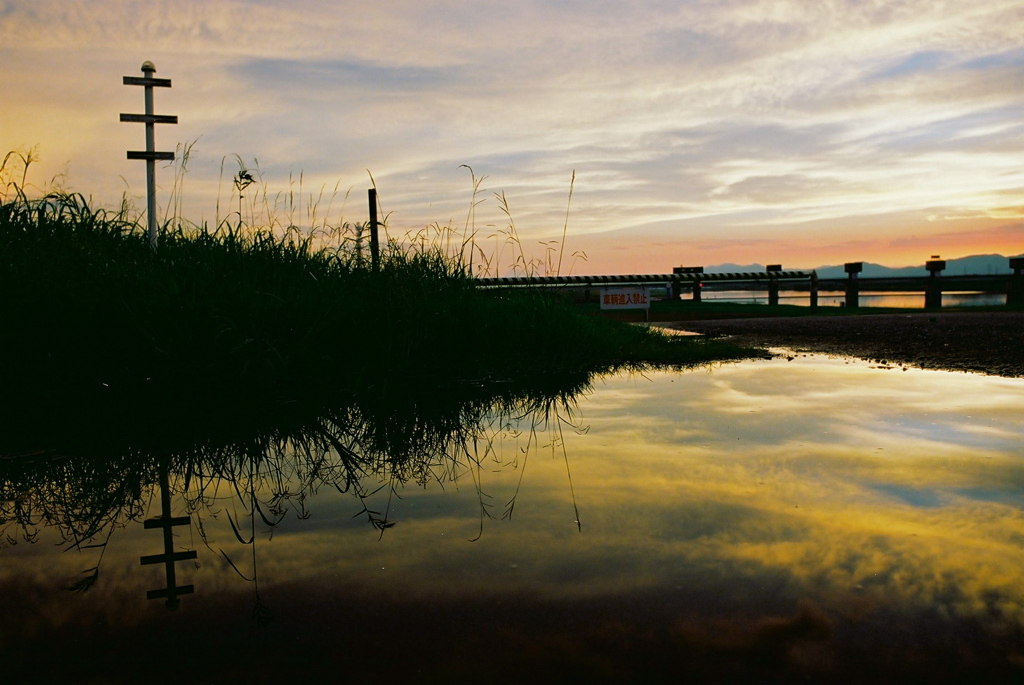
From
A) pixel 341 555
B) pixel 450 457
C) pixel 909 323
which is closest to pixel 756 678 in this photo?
pixel 341 555

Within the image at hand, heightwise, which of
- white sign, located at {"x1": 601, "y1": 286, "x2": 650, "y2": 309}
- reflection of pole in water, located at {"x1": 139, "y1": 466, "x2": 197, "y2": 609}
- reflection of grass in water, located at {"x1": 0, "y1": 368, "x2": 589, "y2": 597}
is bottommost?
reflection of pole in water, located at {"x1": 139, "y1": 466, "x2": 197, "y2": 609}

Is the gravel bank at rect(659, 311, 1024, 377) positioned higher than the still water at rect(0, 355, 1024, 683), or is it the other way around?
the gravel bank at rect(659, 311, 1024, 377)

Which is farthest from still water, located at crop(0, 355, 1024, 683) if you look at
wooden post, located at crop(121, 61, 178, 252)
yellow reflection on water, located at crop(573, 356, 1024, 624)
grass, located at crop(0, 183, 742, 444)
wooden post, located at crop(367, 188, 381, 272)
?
wooden post, located at crop(121, 61, 178, 252)

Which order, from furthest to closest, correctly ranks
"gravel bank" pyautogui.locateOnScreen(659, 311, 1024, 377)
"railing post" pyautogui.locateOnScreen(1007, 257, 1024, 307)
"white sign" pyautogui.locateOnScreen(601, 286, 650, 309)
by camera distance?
"railing post" pyautogui.locateOnScreen(1007, 257, 1024, 307)
"white sign" pyautogui.locateOnScreen(601, 286, 650, 309)
"gravel bank" pyautogui.locateOnScreen(659, 311, 1024, 377)

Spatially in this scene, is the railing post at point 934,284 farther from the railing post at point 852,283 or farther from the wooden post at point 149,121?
the wooden post at point 149,121

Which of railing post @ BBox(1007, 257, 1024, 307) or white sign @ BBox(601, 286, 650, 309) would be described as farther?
railing post @ BBox(1007, 257, 1024, 307)

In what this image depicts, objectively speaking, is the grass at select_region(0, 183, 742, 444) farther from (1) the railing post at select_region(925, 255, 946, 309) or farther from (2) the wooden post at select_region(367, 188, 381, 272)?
(1) the railing post at select_region(925, 255, 946, 309)

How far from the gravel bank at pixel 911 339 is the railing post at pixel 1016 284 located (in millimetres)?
10165

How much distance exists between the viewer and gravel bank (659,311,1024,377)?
6.46 m

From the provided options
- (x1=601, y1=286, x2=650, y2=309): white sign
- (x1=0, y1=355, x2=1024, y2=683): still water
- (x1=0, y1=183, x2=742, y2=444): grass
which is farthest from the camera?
(x1=601, y1=286, x2=650, y2=309): white sign

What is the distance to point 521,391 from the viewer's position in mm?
5051

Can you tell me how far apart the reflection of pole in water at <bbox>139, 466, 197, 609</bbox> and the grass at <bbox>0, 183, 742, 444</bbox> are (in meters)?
1.17

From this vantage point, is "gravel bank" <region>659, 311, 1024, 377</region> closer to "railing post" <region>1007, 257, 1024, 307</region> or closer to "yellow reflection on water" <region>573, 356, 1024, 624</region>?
"yellow reflection on water" <region>573, 356, 1024, 624</region>

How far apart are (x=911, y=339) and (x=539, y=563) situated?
8.46 metres
